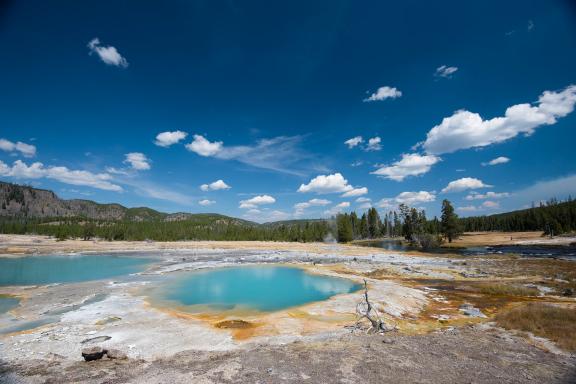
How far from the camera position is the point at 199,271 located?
42062 millimetres

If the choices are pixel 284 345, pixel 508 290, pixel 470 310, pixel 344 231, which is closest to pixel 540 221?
pixel 344 231

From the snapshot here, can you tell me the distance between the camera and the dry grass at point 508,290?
82.5ft

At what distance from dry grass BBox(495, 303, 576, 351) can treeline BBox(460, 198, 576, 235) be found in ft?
330

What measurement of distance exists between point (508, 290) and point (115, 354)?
29.4 m

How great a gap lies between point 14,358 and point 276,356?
10.1 metres

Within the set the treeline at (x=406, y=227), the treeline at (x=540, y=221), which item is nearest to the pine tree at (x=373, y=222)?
the treeline at (x=406, y=227)

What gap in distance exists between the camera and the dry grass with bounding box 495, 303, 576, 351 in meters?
13.7

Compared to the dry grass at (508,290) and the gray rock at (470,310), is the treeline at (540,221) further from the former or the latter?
the gray rock at (470,310)

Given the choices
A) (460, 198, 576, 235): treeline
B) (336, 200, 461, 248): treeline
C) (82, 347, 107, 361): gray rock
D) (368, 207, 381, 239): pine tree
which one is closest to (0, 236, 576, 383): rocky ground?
(82, 347, 107, 361): gray rock

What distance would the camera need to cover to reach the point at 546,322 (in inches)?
617

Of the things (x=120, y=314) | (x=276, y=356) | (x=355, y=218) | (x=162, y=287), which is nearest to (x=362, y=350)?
(x=276, y=356)

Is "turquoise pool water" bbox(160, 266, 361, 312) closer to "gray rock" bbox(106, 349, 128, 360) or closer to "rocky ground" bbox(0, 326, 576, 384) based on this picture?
"gray rock" bbox(106, 349, 128, 360)

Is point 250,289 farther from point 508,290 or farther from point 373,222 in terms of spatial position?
point 373,222

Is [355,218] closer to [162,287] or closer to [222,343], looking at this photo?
[162,287]
